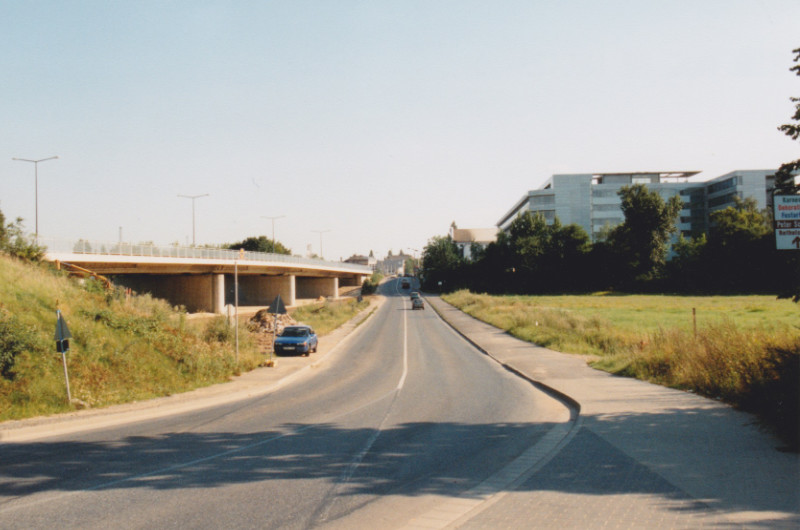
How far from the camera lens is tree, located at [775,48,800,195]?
9.02m

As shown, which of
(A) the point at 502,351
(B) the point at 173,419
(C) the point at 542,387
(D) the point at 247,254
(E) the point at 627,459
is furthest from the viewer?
(D) the point at 247,254

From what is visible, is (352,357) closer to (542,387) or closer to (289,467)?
(542,387)

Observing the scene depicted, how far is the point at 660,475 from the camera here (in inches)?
284

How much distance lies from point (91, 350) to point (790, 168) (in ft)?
54.5

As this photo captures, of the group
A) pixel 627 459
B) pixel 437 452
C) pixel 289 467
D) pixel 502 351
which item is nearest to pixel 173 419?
pixel 289 467

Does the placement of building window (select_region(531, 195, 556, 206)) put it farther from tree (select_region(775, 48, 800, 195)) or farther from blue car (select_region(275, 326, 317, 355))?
tree (select_region(775, 48, 800, 195))

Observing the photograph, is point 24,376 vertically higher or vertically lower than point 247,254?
lower

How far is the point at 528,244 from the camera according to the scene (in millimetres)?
99375

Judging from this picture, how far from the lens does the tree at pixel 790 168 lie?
9016 millimetres

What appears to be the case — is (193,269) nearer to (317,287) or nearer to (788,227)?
(788,227)

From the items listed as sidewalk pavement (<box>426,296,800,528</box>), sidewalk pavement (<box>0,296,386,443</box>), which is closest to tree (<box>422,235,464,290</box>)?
sidewalk pavement (<box>0,296,386,443</box>)

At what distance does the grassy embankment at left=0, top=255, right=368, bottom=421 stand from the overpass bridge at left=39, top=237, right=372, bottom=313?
305 cm

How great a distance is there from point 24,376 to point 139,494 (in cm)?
853

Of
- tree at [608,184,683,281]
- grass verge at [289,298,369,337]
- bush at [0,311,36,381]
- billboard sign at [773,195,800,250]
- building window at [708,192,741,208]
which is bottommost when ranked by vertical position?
grass verge at [289,298,369,337]
